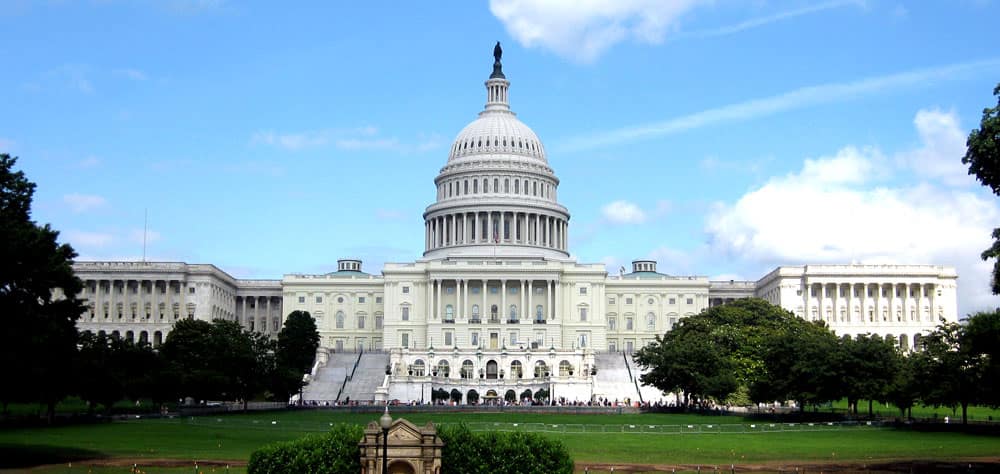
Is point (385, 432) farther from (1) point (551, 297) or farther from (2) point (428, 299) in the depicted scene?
(2) point (428, 299)

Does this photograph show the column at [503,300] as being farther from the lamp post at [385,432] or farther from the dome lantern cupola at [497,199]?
the lamp post at [385,432]

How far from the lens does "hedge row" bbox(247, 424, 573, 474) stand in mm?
35438

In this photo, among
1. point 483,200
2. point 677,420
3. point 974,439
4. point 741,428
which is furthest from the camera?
point 483,200

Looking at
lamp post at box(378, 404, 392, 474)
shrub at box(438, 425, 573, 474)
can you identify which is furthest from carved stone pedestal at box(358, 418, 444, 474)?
shrub at box(438, 425, 573, 474)

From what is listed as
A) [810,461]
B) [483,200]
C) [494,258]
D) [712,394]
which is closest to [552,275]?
[494,258]

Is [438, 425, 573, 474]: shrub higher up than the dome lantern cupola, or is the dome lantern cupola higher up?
the dome lantern cupola

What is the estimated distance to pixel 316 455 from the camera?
35.4 metres

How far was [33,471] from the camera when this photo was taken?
4591 cm

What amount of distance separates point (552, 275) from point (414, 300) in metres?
16.9

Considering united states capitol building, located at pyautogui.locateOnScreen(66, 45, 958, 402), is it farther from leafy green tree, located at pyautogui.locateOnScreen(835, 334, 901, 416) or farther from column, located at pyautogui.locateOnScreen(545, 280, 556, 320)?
leafy green tree, located at pyautogui.locateOnScreen(835, 334, 901, 416)

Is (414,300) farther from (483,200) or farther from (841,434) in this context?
(841,434)

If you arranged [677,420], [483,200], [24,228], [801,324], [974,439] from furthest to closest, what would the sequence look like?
[483,200] < [801,324] < [677,420] < [974,439] < [24,228]

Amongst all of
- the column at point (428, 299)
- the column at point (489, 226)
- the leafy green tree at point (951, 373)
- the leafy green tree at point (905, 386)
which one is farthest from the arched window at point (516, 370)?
the leafy green tree at point (951, 373)

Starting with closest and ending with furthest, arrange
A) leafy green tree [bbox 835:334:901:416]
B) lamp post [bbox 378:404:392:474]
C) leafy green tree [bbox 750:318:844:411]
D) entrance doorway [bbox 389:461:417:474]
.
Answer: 1. lamp post [bbox 378:404:392:474]
2. entrance doorway [bbox 389:461:417:474]
3. leafy green tree [bbox 835:334:901:416]
4. leafy green tree [bbox 750:318:844:411]
